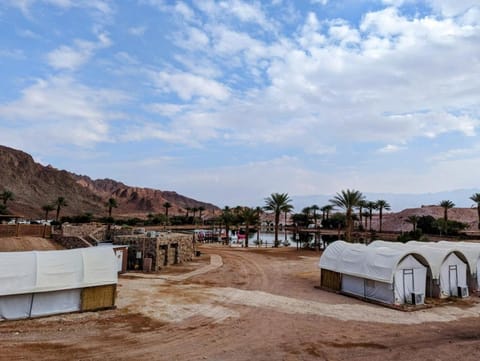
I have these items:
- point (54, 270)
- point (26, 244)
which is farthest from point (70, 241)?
point (54, 270)

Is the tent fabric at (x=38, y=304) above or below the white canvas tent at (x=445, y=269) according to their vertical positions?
below

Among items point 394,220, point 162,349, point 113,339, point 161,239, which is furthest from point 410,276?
point 394,220

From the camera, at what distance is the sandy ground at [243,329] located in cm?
1180

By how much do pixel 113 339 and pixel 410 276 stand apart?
641 inches

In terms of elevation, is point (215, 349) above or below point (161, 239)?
below

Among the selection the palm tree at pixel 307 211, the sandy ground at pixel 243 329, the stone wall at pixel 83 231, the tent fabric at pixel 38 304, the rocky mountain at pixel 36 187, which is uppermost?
the rocky mountain at pixel 36 187

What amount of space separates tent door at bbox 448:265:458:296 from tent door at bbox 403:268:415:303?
3826mm

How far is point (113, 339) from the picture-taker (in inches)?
505

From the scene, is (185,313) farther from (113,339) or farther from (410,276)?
(410,276)

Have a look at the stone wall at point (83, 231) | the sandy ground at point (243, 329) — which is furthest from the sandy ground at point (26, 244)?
the sandy ground at point (243, 329)

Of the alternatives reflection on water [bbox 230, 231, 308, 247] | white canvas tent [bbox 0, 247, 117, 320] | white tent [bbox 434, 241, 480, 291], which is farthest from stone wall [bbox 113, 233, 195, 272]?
reflection on water [bbox 230, 231, 308, 247]

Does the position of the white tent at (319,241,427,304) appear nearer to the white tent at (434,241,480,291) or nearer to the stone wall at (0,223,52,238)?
the white tent at (434,241,480,291)

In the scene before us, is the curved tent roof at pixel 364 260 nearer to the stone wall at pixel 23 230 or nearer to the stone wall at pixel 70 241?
the stone wall at pixel 70 241

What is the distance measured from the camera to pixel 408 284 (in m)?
20.0
